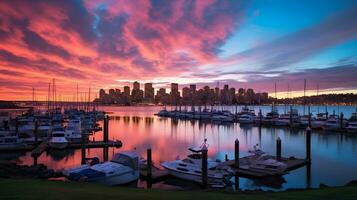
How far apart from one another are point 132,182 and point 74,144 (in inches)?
853

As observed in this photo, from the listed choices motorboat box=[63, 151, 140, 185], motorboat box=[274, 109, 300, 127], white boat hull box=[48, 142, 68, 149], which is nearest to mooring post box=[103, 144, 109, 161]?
white boat hull box=[48, 142, 68, 149]

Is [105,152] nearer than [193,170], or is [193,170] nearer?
[193,170]

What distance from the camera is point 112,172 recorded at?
2209 cm

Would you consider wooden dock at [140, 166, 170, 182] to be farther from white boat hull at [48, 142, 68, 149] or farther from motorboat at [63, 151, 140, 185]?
white boat hull at [48, 142, 68, 149]

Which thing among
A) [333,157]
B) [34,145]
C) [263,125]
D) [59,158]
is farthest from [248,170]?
[263,125]

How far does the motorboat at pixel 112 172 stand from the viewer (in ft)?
69.3

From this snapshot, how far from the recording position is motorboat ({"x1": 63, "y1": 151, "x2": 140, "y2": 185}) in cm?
2113

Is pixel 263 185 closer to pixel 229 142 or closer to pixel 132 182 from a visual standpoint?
pixel 132 182

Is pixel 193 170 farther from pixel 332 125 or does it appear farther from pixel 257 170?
pixel 332 125

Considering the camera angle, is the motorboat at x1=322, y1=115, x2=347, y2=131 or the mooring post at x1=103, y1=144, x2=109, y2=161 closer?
the mooring post at x1=103, y1=144, x2=109, y2=161

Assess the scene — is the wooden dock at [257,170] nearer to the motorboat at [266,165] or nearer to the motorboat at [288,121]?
the motorboat at [266,165]

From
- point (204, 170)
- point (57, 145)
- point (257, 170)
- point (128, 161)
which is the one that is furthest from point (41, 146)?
point (257, 170)

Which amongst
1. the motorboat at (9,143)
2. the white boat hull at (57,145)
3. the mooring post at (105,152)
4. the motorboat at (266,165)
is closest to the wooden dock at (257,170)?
the motorboat at (266,165)

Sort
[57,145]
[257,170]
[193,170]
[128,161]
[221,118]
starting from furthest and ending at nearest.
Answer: [221,118]
[57,145]
[257,170]
[193,170]
[128,161]
